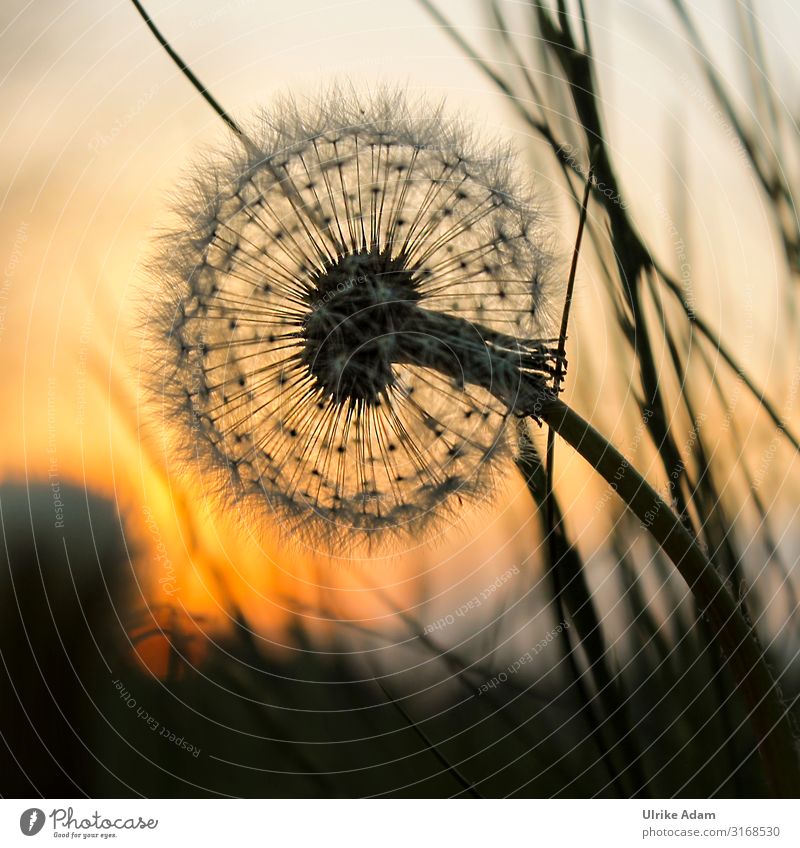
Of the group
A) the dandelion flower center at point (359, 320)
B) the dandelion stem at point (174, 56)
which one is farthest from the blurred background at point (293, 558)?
the dandelion flower center at point (359, 320)

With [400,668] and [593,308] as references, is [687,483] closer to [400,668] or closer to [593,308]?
[593,308]

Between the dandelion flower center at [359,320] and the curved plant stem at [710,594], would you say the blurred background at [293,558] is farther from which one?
the dandelion flower center at [359,320]

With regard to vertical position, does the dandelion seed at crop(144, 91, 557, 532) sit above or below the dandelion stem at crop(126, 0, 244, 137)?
below

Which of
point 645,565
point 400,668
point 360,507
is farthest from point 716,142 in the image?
point 400,668

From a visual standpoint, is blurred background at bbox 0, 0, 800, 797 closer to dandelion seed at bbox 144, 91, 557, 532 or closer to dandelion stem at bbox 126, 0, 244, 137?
dandelion stem at bbox 126, 0, 244, 137
